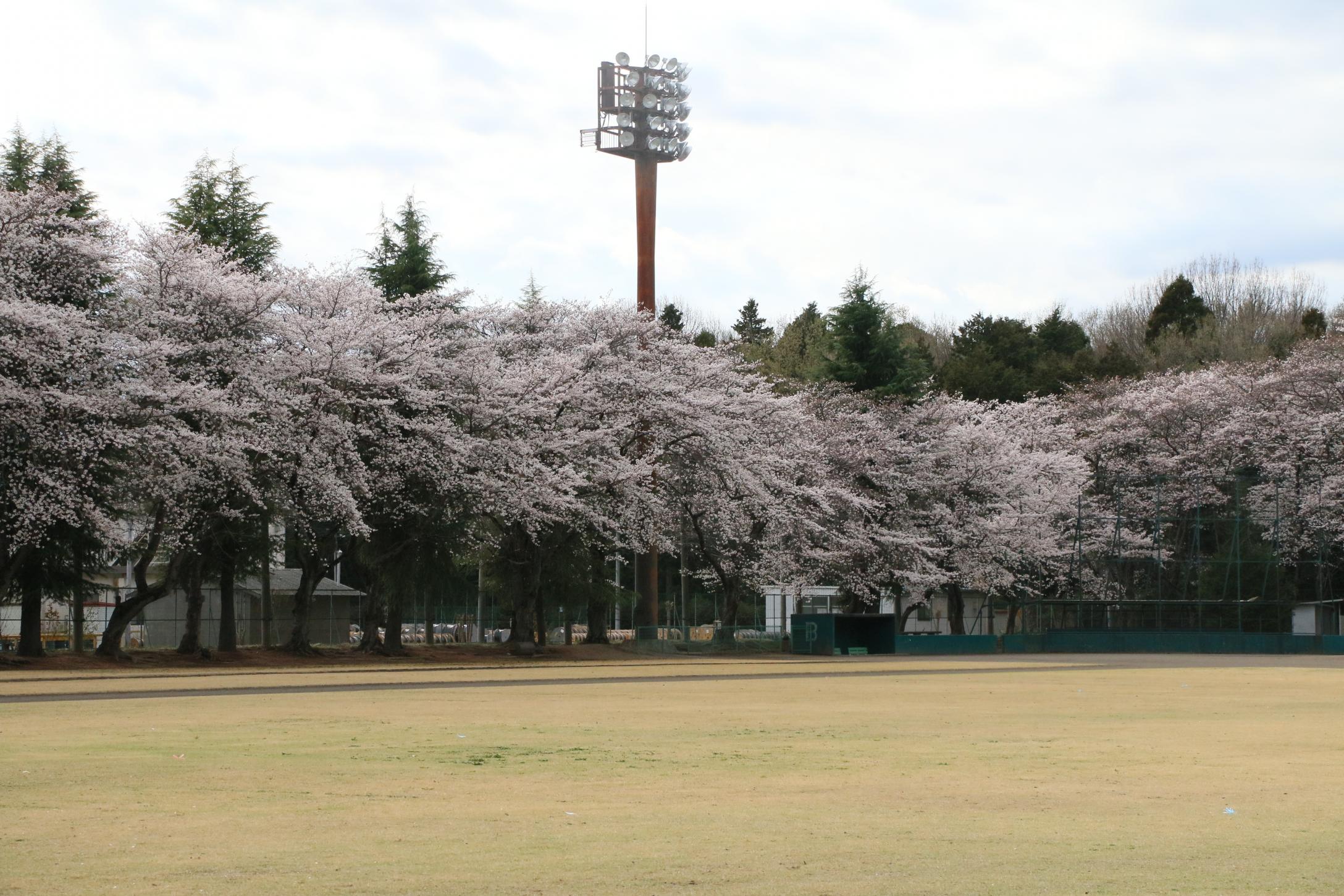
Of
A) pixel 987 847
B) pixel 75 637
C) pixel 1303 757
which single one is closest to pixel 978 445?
pixel 75 637

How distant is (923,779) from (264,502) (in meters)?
35.9

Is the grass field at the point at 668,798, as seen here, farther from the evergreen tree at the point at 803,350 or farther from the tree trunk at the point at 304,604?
the evergreen tree at the point at 803,350

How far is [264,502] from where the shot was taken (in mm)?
45938

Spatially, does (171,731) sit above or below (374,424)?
below

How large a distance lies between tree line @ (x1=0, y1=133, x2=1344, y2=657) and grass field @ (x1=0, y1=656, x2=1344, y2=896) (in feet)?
61.2

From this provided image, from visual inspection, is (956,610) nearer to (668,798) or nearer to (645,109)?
(645,109)

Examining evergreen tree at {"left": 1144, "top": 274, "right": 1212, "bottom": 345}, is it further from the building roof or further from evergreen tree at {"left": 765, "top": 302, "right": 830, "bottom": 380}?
the building roof

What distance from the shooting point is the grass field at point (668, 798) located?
8148 mm

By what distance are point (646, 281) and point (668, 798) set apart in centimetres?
5654

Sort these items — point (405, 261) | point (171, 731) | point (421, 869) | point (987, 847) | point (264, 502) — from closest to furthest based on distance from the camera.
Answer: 1. point (421, 869)
2. point (987, 847)
3. point (171, 731)
4. point (264, 502)
5. point (405, 261)

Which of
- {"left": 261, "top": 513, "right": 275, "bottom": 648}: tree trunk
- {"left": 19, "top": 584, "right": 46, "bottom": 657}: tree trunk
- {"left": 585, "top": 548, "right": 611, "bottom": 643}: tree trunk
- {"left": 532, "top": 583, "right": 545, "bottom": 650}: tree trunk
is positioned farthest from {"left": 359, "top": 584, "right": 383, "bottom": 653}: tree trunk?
{"left": 19, "top": 584, "right": 46, "bottom": 657}: tree trunk

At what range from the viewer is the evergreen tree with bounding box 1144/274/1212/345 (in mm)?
109062

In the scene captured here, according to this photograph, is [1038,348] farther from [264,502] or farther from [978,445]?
[264,502]

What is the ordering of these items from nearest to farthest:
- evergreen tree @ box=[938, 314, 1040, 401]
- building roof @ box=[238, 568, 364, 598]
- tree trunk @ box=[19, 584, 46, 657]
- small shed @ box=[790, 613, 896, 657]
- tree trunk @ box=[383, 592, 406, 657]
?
tree trunk @ box=[19, 584, 46, 657] < tree trunk @ box=[383, 592, 406, 657] < small shed @ box=[790, 613, 896, 657] < building roof @ box=[238, 568, 364, 598] < evergreen tree @ box=[938, 314, 1040, 401]
